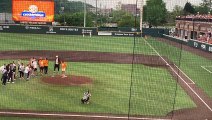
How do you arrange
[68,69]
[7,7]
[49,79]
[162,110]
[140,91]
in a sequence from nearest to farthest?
1. [162,110]
2. [140,91]
3. [49,79]
4. [68,69]
5. [7,7]

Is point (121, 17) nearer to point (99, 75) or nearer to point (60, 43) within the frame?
point (60, 43)

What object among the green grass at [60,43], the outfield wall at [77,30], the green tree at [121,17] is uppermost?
the green tree at [121,17]

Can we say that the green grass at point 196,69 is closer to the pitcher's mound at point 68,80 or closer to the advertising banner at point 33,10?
the pitcher's mound at point 68,80

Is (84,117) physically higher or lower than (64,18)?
lower

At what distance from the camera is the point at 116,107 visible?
42.7ft

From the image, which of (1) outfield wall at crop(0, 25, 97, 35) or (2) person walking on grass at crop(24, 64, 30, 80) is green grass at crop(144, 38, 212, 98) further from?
(1) outfield wall at crop(0, 25, 97, 35)

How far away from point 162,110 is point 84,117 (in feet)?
10.2

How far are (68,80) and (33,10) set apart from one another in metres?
10.6

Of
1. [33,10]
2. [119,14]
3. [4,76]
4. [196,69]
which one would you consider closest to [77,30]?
[33,10]

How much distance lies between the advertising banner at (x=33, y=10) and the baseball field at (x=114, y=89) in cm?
272

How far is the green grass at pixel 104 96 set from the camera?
12742 mm

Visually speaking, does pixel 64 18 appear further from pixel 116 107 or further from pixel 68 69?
pixel 116 107

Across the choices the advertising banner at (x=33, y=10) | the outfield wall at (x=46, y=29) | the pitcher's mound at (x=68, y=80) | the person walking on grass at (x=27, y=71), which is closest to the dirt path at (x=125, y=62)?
the advertising banner at (x=33, y=10)

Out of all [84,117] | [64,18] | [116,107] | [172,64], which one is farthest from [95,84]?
[64,18]
